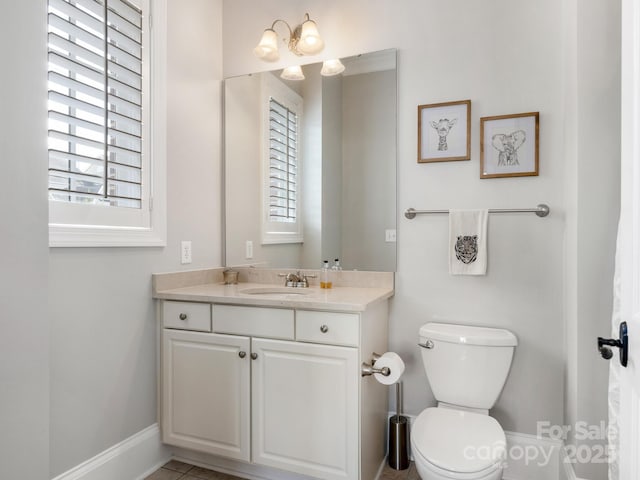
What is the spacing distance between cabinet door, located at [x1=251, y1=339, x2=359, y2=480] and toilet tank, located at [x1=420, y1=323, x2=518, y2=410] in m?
0.47

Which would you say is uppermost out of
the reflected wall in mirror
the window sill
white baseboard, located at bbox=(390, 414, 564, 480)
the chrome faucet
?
the reflected wall in mirror

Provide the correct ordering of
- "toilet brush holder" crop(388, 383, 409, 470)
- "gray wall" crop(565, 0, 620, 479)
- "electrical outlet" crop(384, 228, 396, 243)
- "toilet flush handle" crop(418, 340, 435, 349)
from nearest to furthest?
"gray wall" crop(565, 0, 620, 479) < "toilet flush handle" crop(418, 340, 435, 349) < "toilet brush holder" crop(388, 383, 409, 470) < "electrical outlet" crop(384, 228, 396, 243)

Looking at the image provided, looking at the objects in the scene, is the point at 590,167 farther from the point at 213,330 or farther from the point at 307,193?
the point at 213,330

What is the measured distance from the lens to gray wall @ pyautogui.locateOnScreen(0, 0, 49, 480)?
863 millimetres

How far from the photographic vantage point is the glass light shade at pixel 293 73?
2303mm

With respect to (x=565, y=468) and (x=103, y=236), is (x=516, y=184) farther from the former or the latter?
(x=103, y=236)

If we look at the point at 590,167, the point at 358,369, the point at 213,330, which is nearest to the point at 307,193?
the point at 213,330

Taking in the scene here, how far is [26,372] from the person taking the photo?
2.96 ft

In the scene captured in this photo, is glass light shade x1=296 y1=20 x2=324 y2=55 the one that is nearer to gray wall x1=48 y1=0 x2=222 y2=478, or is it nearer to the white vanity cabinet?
gray wall x1=48 y1=0 x2=222 y2=478

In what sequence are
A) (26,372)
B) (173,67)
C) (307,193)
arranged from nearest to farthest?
(26,372) → (173,67) → (307,193)

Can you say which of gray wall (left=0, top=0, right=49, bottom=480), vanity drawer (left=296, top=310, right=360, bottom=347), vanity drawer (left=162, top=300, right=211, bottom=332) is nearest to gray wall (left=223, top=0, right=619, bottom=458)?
vanity drawer (left=296, top=310, right=360, bottom=347)

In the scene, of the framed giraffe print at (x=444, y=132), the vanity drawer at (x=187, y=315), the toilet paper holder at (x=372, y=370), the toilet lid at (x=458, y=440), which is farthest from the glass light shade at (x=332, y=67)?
the toilet lid at (x=458, y=440)

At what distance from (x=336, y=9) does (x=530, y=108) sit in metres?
1.21

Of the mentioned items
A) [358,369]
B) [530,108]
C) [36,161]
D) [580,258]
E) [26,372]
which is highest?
[530,108]
